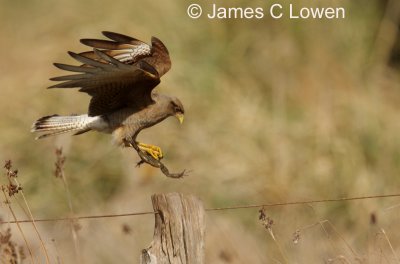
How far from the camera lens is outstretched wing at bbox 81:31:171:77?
5.30m

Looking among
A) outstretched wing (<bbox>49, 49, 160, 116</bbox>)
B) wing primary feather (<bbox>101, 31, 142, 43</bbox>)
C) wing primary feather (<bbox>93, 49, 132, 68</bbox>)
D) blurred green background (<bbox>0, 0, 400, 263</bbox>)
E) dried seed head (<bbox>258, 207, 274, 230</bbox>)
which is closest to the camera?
dried seed head (<bbox>258, 207, 274, 230</bbox>)

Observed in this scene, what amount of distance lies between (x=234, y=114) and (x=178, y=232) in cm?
614

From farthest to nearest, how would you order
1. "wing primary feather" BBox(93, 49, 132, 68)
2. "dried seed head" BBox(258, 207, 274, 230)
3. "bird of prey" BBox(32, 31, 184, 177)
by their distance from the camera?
"bird of prey" BBox(32, 31, 184, 177), "wing primary feather" BBox(93, 49, 132, 68), "dried seed head" BBox(258, 207, 274, 230)

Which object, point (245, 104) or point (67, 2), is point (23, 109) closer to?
point (67, 2)

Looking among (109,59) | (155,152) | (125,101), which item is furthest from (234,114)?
(109,59)

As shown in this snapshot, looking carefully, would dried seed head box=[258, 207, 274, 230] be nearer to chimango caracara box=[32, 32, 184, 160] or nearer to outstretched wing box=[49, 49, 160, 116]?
outstretched wing box=[49, 49, 160, 116]

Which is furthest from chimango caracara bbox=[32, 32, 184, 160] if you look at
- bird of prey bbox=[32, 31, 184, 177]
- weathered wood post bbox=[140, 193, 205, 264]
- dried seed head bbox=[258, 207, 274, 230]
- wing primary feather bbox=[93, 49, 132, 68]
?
weathered wood post bbox=[140, 193, 205, 264]

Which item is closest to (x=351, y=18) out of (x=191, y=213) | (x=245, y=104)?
(x=245, y=104)

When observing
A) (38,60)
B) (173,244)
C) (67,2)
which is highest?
(67,2)

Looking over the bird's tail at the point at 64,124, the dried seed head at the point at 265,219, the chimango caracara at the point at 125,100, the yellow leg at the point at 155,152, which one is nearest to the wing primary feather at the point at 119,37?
the chimango caracara at the point at 125,100

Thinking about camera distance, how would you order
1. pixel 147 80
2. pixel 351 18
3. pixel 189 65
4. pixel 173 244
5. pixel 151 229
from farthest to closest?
→ pixel 351 18 < pixel 189 65 < pixel 151 229 < pixel 147 80 < pixel 173 244

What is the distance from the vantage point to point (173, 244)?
11.5 feet

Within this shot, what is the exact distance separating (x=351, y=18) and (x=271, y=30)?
3.07ft

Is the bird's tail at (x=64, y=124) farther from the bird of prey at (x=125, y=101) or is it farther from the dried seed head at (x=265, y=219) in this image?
the dried seed head at (x=265, y=219)
